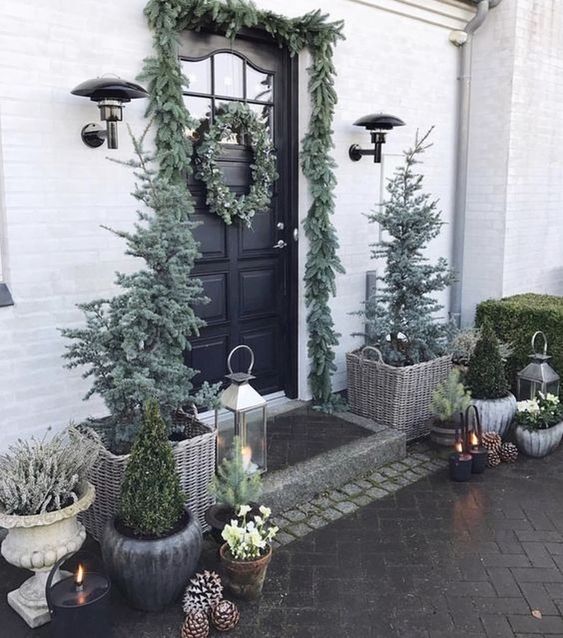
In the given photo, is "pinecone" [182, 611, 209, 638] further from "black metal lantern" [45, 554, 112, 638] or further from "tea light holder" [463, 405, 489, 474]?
"tea light holder" [463, 405, 489, 474]

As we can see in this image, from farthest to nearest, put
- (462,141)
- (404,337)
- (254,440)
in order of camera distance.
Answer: (462,141), (404,337), (254,440)

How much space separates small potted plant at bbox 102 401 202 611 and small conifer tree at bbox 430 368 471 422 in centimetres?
236

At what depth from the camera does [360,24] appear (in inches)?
209

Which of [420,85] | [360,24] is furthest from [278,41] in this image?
[420,85]

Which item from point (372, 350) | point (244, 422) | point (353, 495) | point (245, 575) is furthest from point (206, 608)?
point (372, 350)

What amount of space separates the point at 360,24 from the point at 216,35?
4.63 feet

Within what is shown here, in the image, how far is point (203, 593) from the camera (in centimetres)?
297

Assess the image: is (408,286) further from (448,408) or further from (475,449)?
(475,449)

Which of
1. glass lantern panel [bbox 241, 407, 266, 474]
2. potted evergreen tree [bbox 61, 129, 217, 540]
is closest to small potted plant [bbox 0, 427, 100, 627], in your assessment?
potted evergreen tree [bbox 61, 129, 217, 540]

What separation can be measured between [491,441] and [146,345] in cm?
252

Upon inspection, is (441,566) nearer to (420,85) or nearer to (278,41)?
(278,41)

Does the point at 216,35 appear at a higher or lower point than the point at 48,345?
higher

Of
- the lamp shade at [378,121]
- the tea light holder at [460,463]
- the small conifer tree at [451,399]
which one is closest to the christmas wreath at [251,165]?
the lamp shade at [378,121]

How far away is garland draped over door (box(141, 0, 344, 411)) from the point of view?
4.04 metres
